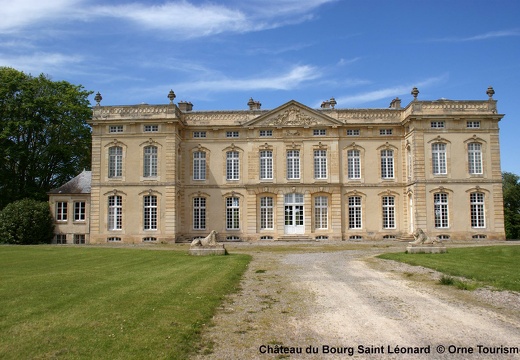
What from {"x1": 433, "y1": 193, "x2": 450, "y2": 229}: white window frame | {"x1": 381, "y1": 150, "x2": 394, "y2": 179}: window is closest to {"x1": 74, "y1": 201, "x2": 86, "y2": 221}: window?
{"x1": 381, "y1": 150, "x2": 394, "y2": 179}: window

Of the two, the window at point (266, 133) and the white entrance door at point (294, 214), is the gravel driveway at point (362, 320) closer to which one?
the white entrance door at point (294, 214)

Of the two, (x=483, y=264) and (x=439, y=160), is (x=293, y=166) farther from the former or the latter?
(x=483, y=264)

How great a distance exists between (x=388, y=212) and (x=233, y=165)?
10.4 metres

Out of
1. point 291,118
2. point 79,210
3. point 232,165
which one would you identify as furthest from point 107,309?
point 79,210

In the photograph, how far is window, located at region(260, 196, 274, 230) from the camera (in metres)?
30.1

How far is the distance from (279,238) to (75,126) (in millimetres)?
18059

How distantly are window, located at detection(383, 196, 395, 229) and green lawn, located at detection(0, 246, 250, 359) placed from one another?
61.8ft

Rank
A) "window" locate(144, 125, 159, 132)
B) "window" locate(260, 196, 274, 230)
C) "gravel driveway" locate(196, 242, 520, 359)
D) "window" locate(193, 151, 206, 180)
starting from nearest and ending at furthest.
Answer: "gravel driveway" locate(196, 242, 520, 359), "window" locate(144, 125, 159, 132), "window" locate(260, 196, 274, 230), "window" locate(193, 151, 206, 180)

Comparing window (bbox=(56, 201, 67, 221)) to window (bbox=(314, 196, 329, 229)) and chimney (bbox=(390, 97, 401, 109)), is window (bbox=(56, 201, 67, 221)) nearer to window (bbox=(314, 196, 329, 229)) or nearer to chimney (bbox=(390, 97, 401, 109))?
window (bbox=(314, 196, 329, 229))

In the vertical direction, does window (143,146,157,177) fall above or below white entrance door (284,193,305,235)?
above

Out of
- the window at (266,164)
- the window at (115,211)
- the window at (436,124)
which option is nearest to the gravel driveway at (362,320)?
the window at (266,164)

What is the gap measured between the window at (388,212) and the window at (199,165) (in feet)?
39.1

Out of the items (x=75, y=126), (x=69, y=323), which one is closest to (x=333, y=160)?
(x=75, y=126)

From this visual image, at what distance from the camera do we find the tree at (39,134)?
32156 mm
